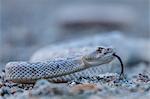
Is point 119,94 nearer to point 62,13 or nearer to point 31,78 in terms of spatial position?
point 31,78

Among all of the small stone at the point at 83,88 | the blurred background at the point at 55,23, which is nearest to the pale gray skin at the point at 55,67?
the small stone at the point at 83,88

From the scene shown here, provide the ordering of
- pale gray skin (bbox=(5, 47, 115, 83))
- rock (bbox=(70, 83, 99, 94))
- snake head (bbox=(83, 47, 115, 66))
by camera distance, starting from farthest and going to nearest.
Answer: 1. snake head (bbox=(83, 47, 115, 66))
2. pale gray skin (bbox=(5, 47, 115, 83))
3. rock (bbox=(70, 83, 99, 94))

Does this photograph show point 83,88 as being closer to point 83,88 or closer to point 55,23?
point 83,88

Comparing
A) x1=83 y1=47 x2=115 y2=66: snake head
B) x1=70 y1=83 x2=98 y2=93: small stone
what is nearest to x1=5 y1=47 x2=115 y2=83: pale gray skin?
x1=83 y1=47 x2=115 y2=66: snake head

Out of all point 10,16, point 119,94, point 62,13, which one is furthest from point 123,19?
point 119,94

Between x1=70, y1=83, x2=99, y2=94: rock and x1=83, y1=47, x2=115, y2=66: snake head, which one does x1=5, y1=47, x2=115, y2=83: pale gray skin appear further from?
x1=70, y1=83, x2=99, y2=94: rock
